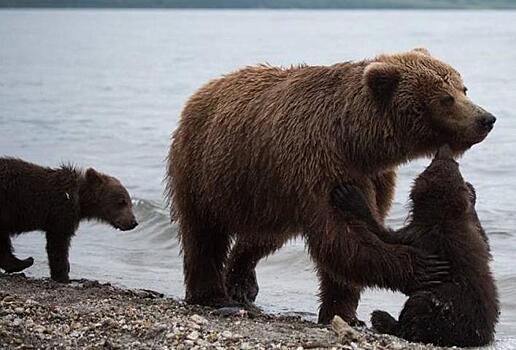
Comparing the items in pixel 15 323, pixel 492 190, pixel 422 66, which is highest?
pixel 422 66

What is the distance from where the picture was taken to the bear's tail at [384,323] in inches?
321

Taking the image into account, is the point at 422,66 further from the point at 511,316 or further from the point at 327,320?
the point at 511,316

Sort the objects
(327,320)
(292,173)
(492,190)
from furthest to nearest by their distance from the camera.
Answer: (492,190) < (327,320) < (292,173)

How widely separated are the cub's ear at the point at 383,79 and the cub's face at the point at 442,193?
56cm

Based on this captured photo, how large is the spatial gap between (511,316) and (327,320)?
92.1 inches

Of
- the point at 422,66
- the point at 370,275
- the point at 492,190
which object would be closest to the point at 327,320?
the point at 370,275

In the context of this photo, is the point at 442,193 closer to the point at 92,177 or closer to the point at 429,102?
the point at 429,102

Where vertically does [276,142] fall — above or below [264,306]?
above

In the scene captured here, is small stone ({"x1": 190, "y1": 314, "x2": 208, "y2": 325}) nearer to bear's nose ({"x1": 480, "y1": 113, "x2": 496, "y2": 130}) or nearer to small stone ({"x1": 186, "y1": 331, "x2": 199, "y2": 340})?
small stone ({"x1": 186, "y1": 331, "x2": 199, "y2": 340})

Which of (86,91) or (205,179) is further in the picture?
(86,91)

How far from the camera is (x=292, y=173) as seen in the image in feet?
27.4

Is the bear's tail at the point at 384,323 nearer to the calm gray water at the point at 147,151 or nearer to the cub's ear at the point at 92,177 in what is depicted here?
the calm gray water at the point at 147,151

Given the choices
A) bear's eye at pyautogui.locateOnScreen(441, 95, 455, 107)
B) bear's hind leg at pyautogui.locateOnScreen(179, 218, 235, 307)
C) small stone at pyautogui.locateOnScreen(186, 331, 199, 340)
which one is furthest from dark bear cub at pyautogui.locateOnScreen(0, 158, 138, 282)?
bear's eye at pyautogui.locateOnScreen(441, 95, 455, 107)

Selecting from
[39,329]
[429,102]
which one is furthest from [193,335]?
[429,102]
